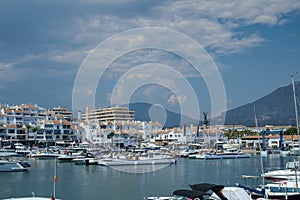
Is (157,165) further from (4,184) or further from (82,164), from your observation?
(4,184)

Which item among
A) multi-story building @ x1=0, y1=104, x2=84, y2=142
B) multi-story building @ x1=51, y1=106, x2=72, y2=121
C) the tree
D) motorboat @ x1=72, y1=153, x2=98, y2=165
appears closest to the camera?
motorboat @ x1=72, y1=153, x2=98, y2=165

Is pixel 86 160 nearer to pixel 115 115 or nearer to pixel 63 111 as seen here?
pixel 63 111

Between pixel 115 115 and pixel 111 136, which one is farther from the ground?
pixel 115 115

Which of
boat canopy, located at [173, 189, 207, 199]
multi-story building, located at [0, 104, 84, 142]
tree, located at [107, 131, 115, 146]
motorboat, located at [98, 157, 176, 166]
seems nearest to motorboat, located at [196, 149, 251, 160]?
motorboat, located at [98, 157, 176, 166]

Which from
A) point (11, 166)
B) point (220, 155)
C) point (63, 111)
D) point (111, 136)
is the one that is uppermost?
point (63, 111)

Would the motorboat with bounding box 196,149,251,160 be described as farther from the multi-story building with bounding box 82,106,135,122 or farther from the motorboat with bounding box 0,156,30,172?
the multi-story building with bounding box 82,106,135,122

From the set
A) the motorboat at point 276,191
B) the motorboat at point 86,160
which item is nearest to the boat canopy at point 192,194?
the motorboat at point 276,191

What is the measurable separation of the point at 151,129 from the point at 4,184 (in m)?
55.3

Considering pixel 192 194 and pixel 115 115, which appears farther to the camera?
pixel 115 115

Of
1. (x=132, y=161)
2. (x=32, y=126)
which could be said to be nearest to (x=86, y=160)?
(x=132, y=161)

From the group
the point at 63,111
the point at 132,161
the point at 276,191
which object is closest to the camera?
the point at 276,191

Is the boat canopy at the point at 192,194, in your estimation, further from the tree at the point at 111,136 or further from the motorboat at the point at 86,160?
the tree at the point at 111,136

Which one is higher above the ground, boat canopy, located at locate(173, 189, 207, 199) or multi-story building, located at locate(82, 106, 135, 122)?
multi-story building, located at locate(82, 106, 135, 122)

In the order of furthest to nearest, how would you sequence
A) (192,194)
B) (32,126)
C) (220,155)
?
1. (32,126)
2. (220,155)
3. (192,194)
